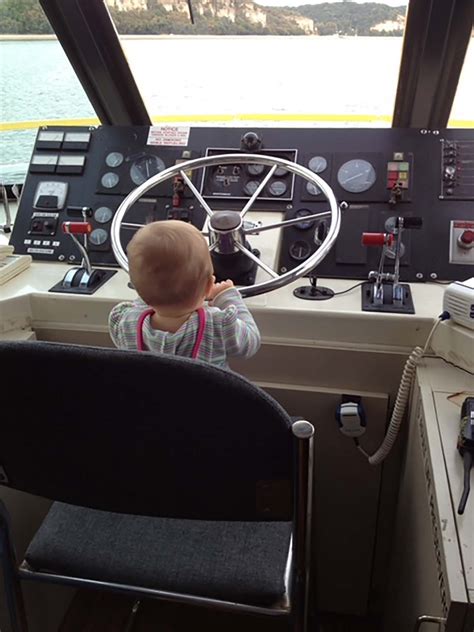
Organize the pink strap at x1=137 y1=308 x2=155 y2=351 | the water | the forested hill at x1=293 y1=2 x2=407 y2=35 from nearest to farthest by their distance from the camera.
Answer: the pink strap at x1=137 y1=308 x2=155 y2=351 → the forested hill at x1=293 y1=2 x2=407 y2=35 → the water

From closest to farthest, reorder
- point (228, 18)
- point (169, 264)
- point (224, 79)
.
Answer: point (169, 264) → point (228, 18) → point (224, 79)

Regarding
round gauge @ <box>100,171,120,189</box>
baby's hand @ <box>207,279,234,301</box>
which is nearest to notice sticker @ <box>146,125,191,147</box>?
round gauge @ <box>100,171,120,189</box>

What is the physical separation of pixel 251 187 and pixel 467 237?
56 cm

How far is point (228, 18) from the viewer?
169cm

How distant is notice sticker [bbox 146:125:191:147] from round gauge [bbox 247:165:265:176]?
21 cm

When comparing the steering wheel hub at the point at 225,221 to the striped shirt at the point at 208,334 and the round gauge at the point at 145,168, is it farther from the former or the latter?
the round gauge at the point at 145,168

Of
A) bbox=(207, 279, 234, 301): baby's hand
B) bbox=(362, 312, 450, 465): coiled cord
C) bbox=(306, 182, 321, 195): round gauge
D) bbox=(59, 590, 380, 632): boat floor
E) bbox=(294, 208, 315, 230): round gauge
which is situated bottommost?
bbox=(59, 590, 380, 632): boat floor

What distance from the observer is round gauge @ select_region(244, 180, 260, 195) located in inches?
60.6

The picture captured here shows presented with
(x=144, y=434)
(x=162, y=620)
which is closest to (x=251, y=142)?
(x=144, y=434)

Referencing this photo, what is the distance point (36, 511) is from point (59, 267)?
605 mm

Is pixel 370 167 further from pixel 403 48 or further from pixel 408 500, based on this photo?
pixel 408 500

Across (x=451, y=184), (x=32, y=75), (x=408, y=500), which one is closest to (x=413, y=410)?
(x=408, y=500)

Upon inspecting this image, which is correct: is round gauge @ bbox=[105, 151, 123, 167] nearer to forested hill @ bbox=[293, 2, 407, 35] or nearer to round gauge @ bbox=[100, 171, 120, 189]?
round gauge @ bbox=[100, 171, 120, 189]

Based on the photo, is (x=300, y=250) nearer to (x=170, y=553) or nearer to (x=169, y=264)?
(x=169, y=264)
